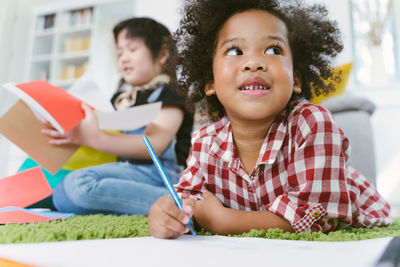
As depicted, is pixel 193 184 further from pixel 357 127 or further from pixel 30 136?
pixel 357 127

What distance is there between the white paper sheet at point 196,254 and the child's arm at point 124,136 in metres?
0.57

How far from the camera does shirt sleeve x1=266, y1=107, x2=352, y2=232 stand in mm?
507

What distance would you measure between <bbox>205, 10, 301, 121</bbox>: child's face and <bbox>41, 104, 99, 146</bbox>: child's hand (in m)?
0.43

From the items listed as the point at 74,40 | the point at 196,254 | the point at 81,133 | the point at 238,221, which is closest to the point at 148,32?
the point at 81,133

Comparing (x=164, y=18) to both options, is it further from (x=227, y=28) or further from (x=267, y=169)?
(x=267, y=169)

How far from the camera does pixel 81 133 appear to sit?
0.93 m

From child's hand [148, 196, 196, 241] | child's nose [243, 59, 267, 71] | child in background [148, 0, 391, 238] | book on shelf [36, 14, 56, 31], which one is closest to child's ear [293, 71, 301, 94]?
child in background [148, 0, 391, 238]

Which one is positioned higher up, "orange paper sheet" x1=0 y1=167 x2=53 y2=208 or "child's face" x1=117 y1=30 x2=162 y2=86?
"child's face" x1=117 y1=30 x2=162 y2=86

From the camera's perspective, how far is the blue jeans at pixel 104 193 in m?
0.81

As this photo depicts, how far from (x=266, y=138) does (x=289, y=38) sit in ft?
0.68

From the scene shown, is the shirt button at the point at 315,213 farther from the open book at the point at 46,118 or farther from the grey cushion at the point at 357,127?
the grey cushion at the point at 357,127

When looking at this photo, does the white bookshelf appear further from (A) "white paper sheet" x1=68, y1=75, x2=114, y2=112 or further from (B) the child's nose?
(B) the child's nose

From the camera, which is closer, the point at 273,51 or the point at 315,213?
the point at 315,213

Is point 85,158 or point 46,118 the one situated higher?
point 46,118
